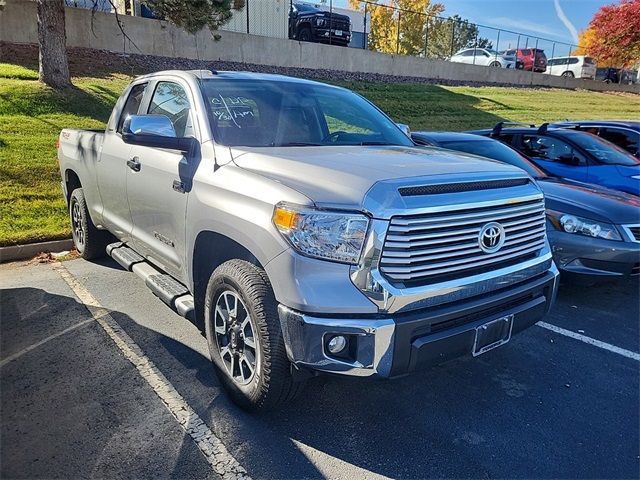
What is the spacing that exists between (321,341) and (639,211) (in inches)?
157

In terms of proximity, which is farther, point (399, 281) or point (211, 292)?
point (211, 292)

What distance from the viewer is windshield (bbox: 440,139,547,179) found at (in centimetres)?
658

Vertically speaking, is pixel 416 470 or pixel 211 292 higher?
pixel 211 292

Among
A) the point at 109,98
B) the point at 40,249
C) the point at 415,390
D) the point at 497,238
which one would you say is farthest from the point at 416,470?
the point at 109,98

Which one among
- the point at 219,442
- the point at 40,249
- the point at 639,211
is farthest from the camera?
the point at 40,249

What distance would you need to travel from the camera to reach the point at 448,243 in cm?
256

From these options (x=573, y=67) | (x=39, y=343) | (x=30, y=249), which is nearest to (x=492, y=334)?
(x=39, y=343)

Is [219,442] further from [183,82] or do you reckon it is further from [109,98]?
[109,98]

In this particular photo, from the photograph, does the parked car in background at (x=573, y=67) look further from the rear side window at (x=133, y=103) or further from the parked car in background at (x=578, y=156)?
the rear side window at (x=133, y=103)

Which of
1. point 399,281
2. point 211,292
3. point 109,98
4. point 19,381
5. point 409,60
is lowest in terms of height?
point 19,381

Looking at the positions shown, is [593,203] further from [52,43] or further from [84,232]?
[52,43]

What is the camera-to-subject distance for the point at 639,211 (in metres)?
4.83

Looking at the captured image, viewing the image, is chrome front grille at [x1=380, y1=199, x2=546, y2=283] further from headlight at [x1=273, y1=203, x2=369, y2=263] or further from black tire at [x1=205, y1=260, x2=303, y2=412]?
black tire at [x1=205, y1=260, x2=303, y2=412]

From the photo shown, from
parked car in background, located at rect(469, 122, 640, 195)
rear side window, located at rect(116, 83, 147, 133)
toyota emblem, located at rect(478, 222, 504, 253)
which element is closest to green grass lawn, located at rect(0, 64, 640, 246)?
rear side window, located at rect(116, 83, 147, 133)
